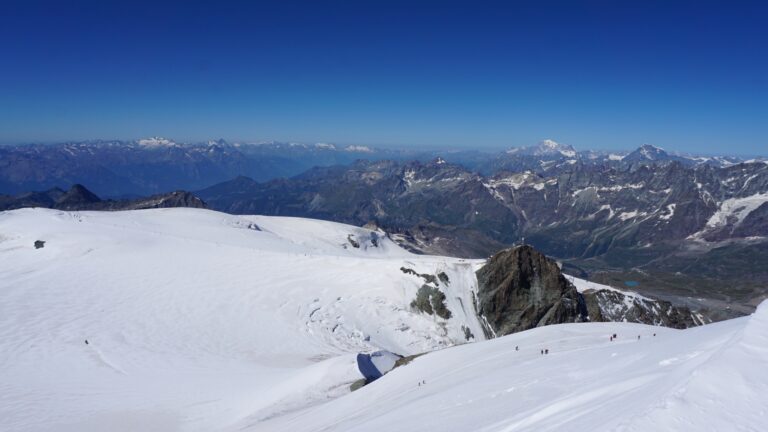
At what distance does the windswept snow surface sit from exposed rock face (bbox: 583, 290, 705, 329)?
754 inches

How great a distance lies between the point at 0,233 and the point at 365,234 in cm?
7766

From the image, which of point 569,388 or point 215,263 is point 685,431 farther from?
point 215,263

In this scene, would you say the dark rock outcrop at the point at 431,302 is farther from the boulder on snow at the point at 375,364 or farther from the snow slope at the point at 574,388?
the snow slope at the point at 574,388

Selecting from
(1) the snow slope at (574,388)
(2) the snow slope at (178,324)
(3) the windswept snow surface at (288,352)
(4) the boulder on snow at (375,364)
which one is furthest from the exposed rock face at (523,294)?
(1) the snow slope at (574,388)

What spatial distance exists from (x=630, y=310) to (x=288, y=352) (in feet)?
172

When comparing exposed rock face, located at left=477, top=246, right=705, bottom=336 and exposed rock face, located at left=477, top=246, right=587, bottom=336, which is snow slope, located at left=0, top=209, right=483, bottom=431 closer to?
exposed rock face, located at left=477, top=246, right=587, bottom=336

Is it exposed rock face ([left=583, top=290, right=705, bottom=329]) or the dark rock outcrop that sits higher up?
the dark rock outcrop

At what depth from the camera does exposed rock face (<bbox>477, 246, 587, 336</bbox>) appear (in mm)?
57219

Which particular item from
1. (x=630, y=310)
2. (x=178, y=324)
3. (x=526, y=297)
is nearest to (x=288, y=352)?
(x=178, y=324)

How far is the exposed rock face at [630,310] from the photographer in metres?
63.0

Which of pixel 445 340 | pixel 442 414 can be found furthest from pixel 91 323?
pixel 442 414

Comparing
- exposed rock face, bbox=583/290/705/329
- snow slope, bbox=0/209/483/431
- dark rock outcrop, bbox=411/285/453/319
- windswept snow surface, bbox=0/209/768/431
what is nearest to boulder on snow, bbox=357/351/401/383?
snow slope, bbox=0/209/483/431

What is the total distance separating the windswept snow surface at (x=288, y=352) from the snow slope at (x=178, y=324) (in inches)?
8.0

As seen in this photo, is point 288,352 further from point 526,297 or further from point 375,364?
point 526,297
